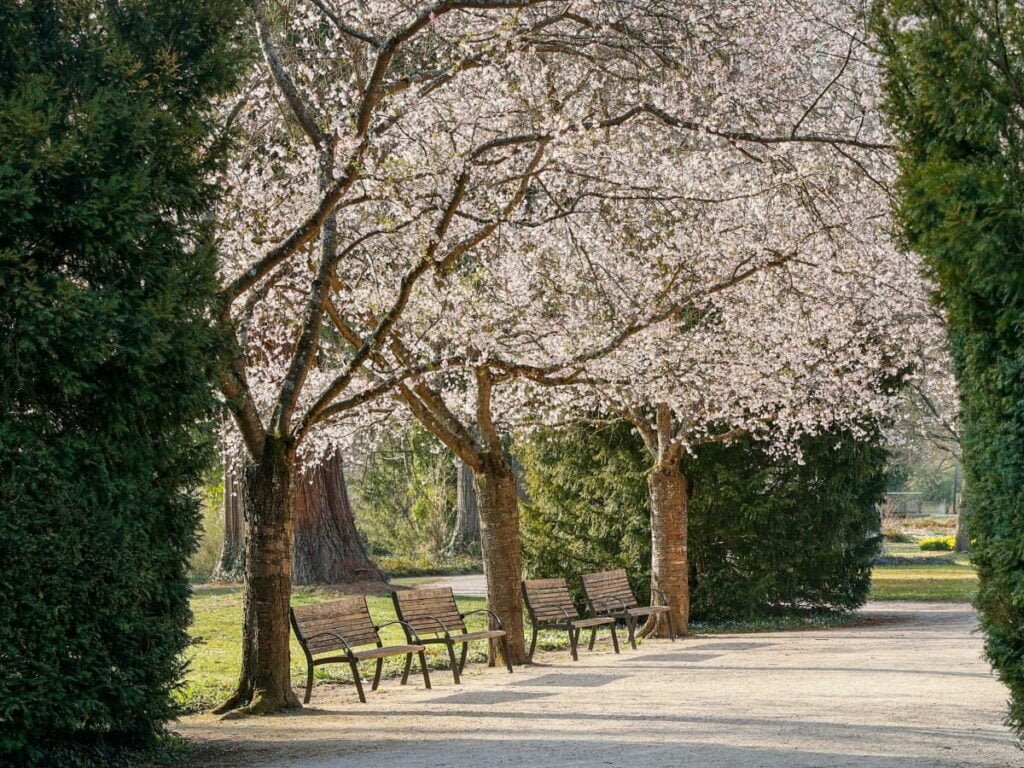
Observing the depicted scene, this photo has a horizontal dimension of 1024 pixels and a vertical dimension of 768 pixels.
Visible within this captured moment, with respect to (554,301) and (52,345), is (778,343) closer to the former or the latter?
(554,301)

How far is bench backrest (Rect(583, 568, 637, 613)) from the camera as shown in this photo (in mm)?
15383

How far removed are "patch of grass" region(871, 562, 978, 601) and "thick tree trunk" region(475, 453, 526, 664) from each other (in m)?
8.79

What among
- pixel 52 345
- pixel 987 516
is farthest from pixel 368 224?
pixel 987 516

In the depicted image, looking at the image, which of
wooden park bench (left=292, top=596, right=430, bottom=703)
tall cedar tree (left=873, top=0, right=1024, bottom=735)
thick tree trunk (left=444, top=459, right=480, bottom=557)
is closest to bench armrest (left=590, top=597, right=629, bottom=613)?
wooden park bench (left=292, top=596, right=430, bottom=703)

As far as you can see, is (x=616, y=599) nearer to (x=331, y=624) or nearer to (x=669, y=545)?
(x=669, y=545)

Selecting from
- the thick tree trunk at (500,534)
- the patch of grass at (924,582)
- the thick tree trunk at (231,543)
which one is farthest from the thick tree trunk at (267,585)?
the thick tree trunk at (231,543)

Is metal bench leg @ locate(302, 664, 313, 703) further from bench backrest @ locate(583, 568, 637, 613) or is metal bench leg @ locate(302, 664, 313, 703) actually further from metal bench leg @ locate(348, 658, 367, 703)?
bench backrest @ locate(583, 568, 637, 613)

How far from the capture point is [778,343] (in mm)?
15945

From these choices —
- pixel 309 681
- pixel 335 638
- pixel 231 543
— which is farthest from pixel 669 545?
pixel 231 543

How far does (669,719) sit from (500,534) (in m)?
4.62

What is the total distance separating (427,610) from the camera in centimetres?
1284

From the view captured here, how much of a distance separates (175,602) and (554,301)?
6.89 m

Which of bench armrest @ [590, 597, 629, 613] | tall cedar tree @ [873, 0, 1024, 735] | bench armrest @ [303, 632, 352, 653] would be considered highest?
tall cedar tree @ [873, 0, 1024, 735]

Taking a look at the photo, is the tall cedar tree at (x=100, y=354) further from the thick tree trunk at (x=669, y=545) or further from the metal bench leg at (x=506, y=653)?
the thick tree trunk at (x=669, y=545)
